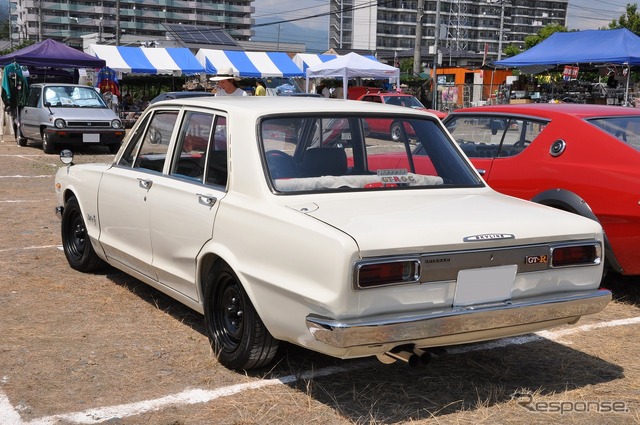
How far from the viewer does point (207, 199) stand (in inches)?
171

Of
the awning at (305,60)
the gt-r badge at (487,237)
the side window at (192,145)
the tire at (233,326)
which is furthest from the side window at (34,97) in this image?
the awning at (305,60)

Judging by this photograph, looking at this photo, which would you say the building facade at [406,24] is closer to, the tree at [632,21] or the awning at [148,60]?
the tree at [632,21]

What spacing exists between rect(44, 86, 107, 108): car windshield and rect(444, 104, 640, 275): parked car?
13.0 meters

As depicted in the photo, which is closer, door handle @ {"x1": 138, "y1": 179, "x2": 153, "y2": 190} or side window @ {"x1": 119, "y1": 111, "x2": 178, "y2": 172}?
door handle @ {"x1": 138, "y1": 179, "x2": 153, "y2": 190}

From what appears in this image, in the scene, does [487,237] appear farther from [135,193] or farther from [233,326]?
[135,193]

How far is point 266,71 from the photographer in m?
33.2

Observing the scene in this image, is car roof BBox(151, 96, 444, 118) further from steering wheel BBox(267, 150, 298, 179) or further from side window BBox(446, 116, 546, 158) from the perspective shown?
side window BBox(446, 116, 546, 158)

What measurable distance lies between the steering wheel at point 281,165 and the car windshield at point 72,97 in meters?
14.8

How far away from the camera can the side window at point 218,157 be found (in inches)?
173

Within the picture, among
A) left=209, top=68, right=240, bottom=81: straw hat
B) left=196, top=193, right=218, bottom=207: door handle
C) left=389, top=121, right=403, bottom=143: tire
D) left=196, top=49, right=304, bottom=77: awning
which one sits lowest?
left=196, top=193, right=218, bottom=207: door handle

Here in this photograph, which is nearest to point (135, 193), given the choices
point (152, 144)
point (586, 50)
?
point (152, 144)

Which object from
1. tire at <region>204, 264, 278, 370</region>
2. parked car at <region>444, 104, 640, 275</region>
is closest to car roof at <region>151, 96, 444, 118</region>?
tire at <region>204, 264, 278, 370</region>

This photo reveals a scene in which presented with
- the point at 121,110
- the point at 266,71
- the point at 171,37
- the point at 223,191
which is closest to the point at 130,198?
the point at 223,191

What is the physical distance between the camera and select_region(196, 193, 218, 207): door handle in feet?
14.1
